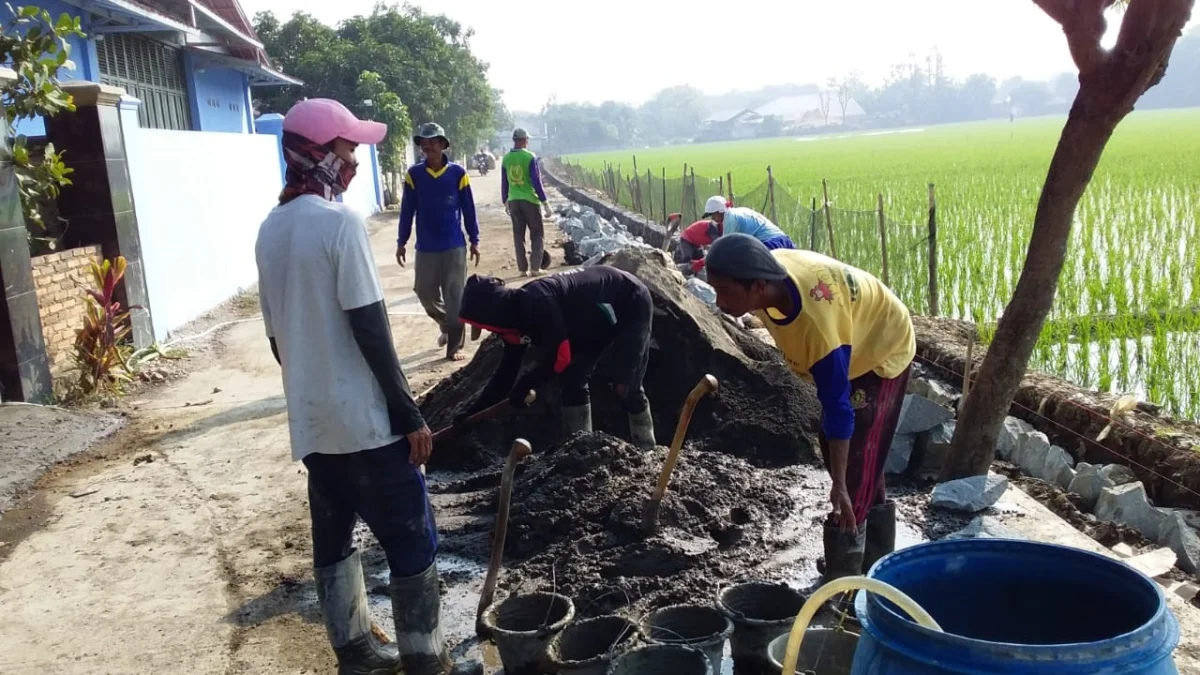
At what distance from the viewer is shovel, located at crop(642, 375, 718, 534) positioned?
3.65 m

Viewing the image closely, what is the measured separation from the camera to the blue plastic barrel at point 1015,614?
1.55 meters

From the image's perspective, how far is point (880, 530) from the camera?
3686 mm

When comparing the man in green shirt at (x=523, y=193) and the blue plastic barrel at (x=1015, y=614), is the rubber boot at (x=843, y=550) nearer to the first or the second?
the blue plastic barrel at (x=1015, y=614)

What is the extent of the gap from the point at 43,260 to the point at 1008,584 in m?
6.87

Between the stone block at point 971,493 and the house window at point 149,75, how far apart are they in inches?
499

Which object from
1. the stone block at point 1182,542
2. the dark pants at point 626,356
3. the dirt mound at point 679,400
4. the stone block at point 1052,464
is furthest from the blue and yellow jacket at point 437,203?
the stone block at point 1182,542

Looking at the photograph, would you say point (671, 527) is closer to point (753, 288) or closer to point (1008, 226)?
point (753, 288)

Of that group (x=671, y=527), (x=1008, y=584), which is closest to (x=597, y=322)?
(x=671, y=527)

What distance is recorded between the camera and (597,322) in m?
4.73

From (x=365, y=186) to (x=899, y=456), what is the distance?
66.8 feet

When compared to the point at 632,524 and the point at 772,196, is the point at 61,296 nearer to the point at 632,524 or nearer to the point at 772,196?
the point at 632,524

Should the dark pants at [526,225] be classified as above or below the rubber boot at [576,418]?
above

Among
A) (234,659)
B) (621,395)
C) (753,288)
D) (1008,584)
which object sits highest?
(753,288)

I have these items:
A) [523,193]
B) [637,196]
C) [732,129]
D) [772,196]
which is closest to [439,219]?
[523,193]
